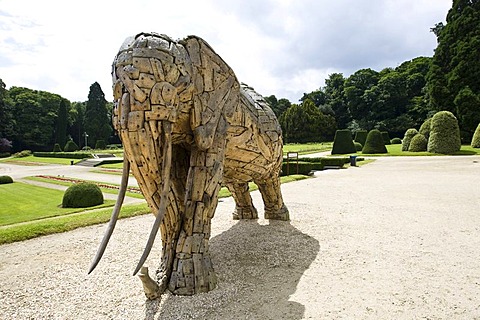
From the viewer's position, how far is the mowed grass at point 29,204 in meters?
7.94

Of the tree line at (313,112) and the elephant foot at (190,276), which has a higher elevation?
the tree line at (313,112)

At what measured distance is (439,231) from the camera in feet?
19.3

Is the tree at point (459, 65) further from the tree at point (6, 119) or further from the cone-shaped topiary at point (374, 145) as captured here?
the tree at point (6, 119)

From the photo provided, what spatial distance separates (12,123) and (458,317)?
181ft

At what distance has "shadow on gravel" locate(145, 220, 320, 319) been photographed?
10.1 feet

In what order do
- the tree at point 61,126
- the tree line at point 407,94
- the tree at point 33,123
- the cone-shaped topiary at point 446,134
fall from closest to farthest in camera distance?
1. the cone-shaped topiary at point 446,134
2. the tree line at point 407,94
3. the tree at point 33,123
4. the tree at point 61,126

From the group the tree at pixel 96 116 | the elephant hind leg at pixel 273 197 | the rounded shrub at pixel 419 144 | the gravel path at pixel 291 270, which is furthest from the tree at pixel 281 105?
the elephant hind leg at pixel 273 197

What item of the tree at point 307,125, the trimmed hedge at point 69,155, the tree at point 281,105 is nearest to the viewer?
the trimmed hedge at point 69,155

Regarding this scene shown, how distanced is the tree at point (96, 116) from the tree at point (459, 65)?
Answer: 135 ft

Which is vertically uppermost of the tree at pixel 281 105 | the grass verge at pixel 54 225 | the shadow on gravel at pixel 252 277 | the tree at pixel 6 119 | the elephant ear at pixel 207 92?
the tree at pixel 281 105

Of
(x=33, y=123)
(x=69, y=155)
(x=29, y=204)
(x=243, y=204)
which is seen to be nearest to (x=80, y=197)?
(x=29, y=204)

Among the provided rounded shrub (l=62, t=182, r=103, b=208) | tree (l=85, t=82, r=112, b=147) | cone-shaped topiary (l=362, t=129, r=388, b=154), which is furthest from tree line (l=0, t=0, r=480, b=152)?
rounded shrub (l=62, t=182, r=103, b=208)

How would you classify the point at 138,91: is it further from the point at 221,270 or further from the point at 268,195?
the point at 268,195

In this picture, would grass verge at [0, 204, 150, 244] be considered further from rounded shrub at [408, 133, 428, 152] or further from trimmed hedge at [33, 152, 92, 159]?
trimmed hedge at [33, 152, 92, 159]
